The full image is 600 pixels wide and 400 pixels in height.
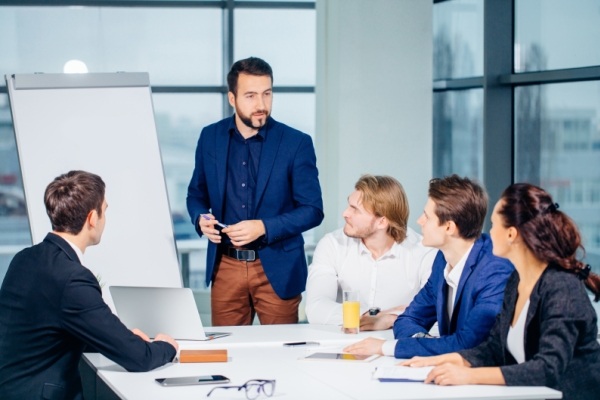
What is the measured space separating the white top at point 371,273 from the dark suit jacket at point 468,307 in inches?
17.0

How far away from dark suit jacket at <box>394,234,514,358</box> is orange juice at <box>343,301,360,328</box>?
0.14 metres

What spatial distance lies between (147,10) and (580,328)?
520 cm

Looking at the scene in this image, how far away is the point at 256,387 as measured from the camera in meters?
1.83

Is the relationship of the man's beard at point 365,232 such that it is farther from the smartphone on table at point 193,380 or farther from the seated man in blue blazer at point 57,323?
the smartphone on table at point 193,380

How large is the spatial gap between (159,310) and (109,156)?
1.35m

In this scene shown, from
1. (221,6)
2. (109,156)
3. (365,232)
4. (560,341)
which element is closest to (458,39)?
(221,6)

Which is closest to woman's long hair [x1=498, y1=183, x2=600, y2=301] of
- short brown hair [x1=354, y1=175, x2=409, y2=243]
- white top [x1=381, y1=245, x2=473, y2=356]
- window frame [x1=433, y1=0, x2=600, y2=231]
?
white top [x1=381, y1=245, x2=473, y2=356]

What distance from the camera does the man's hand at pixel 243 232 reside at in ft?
9.59

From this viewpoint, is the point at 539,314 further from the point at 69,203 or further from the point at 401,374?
the point at 69,203

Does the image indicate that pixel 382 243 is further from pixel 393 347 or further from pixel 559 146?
pixel 559 146

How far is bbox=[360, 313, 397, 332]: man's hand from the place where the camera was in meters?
2.72

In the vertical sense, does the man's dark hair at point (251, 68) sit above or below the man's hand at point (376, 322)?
above

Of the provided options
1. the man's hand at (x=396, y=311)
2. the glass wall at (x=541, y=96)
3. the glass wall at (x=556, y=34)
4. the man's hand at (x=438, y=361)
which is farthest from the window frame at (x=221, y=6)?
the man's hand at (x=438, y=361)

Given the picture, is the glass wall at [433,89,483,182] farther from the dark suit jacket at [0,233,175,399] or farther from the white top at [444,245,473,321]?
the dark suit jacket at [0,233,175,399]
